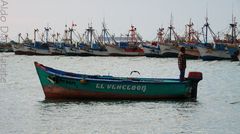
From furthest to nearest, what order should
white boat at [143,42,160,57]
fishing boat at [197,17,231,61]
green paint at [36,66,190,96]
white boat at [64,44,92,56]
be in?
white boat at [64,44,92,56], white boat at [143,42,160,57], fishing boat at [197,17,231,61], green paint at [36,66,190,96]

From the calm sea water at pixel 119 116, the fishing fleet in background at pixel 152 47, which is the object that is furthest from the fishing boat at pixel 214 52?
the calm sea water at pixel 119 116

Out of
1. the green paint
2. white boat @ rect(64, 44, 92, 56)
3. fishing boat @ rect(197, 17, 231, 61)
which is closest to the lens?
the green paint

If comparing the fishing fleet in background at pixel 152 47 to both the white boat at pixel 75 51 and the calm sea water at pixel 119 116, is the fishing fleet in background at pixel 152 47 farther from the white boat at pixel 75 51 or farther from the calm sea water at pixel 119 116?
the calm sea water at pixel 119 116

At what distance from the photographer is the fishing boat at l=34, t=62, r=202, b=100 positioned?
1156 inches

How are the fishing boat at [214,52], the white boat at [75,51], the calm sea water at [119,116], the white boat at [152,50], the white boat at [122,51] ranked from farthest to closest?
the white boat at [75,51]
the white boat at [122,51]
the white boat at [152,50]
the fishing boat at [214,52]
the calm sea water at [119,116]

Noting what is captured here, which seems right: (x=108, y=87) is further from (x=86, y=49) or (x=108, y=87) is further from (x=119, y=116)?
(x=86, y=49)

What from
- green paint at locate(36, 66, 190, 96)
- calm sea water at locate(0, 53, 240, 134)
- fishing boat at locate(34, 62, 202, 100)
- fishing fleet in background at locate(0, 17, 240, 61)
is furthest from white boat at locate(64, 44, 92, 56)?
green paint at locate(36, 66, 190, 96)

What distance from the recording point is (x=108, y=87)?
1161 inches

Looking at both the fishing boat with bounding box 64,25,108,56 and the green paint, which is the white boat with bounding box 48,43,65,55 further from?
the green paint

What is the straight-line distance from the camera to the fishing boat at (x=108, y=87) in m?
29.4

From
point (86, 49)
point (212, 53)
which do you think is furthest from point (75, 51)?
point (212, 53)

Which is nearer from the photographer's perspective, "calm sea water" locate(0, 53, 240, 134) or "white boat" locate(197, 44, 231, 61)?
"calm sea water" locate(0, 53, 240, 134)

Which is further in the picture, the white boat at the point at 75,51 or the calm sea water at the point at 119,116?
the white boat at the point at 75,51

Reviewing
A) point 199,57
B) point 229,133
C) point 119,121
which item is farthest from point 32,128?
point 199,57
